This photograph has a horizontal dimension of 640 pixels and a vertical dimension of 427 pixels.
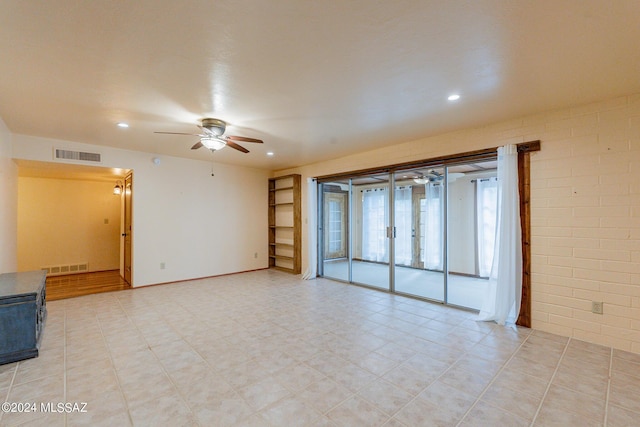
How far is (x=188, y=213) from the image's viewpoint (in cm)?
595

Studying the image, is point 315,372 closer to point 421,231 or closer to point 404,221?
point 404,221

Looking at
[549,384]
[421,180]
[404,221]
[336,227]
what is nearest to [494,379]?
[549,384]

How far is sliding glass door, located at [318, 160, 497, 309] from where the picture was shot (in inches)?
217

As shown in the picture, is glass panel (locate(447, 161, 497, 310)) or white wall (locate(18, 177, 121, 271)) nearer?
glass panel (locate(447, 161, 497, 310))

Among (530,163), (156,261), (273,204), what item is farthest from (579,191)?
(156,261)

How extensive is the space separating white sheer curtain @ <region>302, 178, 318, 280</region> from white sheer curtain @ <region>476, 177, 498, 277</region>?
3532 mm

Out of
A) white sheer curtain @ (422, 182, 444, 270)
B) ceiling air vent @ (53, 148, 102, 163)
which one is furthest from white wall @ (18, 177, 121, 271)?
white sheer curtain @ (422, 182, 444, 270)

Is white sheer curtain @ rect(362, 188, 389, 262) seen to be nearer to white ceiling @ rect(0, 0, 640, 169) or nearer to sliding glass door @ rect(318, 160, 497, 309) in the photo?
sliding glass door @ rect(318, 160, 497, 309)

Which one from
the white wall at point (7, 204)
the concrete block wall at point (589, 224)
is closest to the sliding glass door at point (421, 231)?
the concrete block wall at point (589, 224)

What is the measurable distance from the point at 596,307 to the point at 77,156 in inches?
290

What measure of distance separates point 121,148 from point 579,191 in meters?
6.76

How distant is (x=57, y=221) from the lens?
21.4 ft

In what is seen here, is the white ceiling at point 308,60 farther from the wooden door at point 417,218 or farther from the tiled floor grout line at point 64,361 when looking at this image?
the wooden door at point 417,218

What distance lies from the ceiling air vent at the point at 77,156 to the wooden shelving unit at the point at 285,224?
361 centimetres
